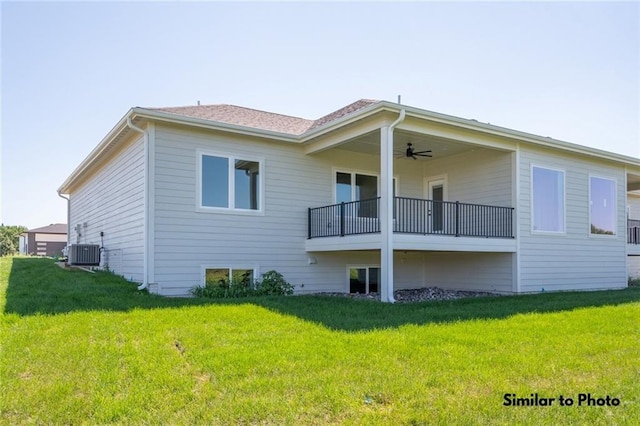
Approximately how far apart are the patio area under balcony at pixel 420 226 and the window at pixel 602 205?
11.9 feet

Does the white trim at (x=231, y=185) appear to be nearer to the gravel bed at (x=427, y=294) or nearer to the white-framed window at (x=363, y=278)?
the gravel bed at (x=427, y=294)

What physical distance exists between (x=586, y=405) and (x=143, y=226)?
8.22 meters

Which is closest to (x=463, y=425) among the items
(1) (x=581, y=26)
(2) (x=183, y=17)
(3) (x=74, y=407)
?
(3) (x=74, y=407)

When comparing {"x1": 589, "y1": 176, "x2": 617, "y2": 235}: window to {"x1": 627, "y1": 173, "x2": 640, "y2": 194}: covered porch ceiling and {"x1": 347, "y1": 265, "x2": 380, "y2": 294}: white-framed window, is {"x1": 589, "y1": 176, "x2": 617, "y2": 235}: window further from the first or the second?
{"x1": 347, "y1": 265, "x2": 380, "y2": 294}: white-framed window

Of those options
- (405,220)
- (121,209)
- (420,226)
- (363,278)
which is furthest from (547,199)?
(121,209)

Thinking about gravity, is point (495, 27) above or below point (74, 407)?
above

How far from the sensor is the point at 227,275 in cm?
1009

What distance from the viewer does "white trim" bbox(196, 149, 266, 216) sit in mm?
9766

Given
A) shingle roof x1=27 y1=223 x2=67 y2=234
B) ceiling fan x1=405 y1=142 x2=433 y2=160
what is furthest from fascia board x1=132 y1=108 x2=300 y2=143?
shingle roof x1=27 y1=223 x2=67 y2=234

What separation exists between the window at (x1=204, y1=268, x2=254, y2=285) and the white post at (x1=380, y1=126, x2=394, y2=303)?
3.03 metres

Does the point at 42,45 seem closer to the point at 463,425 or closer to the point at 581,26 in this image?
the point at 463,425

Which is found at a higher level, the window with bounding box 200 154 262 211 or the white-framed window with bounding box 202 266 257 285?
the window with bounding box 200 154 262 211

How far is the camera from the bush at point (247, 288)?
371 inches

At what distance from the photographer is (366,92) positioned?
534 inches
